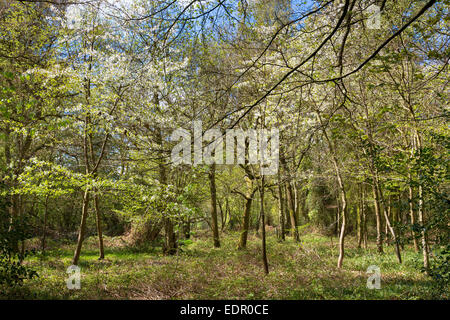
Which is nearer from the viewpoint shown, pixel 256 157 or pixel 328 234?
pixel 256 157

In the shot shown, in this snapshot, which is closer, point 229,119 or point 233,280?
point 233,280

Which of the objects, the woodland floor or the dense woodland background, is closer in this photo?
the dense woodland background

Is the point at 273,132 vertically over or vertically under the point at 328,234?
over

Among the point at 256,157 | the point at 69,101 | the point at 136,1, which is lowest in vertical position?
the point at 256,157

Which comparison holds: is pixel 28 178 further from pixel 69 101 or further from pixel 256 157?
pixel 256 157

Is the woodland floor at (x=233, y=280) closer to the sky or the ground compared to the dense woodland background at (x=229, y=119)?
closer to the ground

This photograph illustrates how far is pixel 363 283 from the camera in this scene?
6168mm

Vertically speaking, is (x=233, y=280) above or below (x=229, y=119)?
below

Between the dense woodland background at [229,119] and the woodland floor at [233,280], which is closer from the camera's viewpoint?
the dense woodland background at [229,119]

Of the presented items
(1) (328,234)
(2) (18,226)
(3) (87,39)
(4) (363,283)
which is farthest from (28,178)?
(1) (328,234)

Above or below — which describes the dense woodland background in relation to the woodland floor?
above
